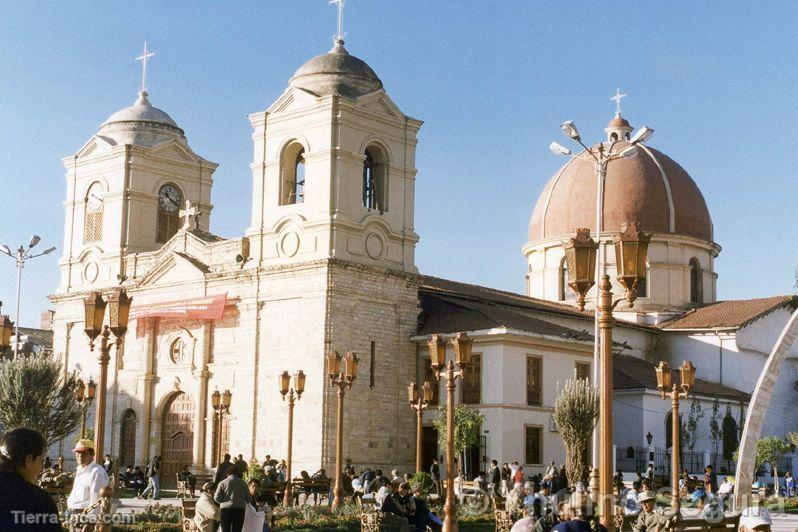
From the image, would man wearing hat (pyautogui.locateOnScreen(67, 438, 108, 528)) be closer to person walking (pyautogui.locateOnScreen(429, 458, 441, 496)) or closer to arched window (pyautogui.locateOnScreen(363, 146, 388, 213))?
person walking (pyautogui.locateOnScreen(429, 458, 441, 496))

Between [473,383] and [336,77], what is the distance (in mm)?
12286

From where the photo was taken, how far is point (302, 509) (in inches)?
1096

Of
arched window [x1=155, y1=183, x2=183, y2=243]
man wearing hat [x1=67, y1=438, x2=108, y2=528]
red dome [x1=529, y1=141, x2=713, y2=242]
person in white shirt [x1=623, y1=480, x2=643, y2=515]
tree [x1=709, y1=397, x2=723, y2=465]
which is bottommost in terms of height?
person in white shirt [x1=623, y1=480, x2=643, y2=515]

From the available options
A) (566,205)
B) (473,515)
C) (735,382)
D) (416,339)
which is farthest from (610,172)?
(473,515)

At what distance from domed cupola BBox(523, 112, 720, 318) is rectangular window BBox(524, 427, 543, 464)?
1527 centimetres

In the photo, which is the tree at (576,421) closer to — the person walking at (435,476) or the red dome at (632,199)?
the person walking at (435,476)

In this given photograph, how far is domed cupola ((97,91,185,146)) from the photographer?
51156 mm

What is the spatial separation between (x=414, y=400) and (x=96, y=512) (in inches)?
844

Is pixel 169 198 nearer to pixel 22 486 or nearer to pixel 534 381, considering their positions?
pixel 534 381

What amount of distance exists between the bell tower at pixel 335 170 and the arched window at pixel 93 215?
33.3 ft

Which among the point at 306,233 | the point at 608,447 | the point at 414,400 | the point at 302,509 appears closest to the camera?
the point at 608,447

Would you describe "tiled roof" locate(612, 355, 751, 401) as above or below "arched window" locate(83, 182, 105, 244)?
below

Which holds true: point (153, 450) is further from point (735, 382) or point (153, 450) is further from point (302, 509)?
point (735, 382)

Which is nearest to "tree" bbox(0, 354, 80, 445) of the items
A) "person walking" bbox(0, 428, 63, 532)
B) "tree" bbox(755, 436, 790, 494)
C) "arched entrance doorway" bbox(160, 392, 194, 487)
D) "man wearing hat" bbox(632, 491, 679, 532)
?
"arched entrance doorway" bbox(160, 392, 194, 487)
